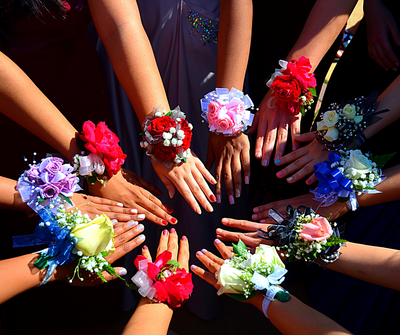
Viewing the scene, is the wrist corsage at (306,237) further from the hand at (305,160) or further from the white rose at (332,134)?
the white rose at (332,134)

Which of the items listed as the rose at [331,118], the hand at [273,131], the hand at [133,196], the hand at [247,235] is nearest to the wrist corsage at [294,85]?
the hand at [273,131]

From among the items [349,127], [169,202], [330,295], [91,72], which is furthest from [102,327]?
[349,127]

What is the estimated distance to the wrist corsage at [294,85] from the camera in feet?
6.02

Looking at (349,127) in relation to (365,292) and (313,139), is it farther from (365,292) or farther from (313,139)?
(365,292)

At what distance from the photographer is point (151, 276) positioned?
5.04 ft

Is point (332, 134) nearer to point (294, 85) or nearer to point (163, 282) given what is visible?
point (294, 85)

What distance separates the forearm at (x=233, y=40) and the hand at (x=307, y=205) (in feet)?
2.95

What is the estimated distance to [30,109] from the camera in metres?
1.69

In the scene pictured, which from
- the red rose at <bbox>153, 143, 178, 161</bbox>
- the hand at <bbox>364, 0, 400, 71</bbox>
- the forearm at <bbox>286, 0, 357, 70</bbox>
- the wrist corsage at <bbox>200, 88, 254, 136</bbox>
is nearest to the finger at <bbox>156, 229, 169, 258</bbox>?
the red rose at <bbox>153, 143, 178, 161</bbox>

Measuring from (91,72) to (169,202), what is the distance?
1.17m

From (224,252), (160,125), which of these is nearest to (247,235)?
(224,252)

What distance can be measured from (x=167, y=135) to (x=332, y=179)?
1.00 meters

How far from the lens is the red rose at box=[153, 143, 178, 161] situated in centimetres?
178

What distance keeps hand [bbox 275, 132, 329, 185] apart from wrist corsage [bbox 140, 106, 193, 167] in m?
0.66
